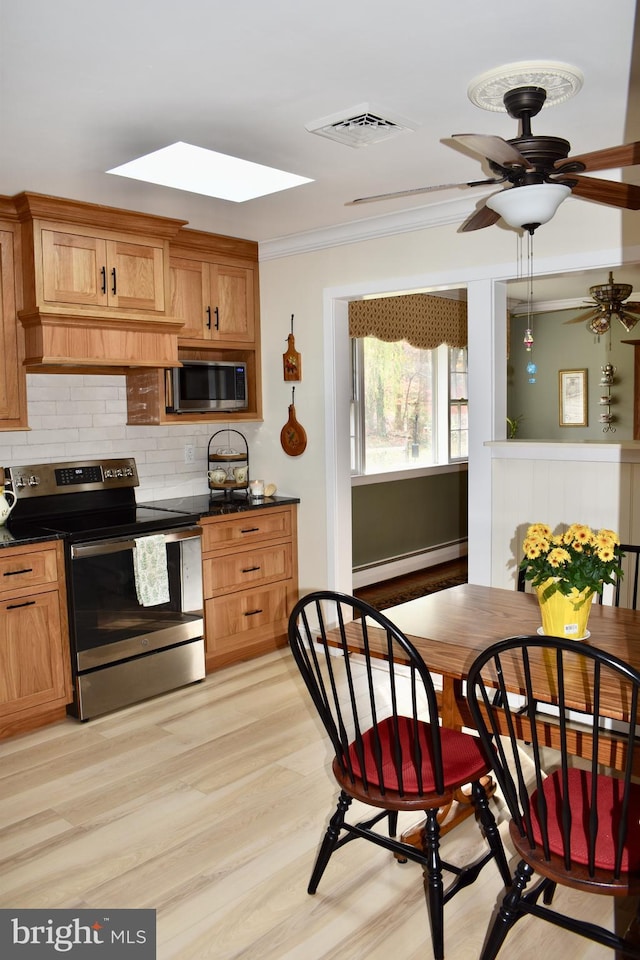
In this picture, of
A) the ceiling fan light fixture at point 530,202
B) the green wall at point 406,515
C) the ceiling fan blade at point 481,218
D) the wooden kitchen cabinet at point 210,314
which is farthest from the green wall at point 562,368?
the ceiling fan light fixture at point 530,202

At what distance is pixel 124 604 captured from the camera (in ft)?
12.8

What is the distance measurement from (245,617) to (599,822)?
288 cm

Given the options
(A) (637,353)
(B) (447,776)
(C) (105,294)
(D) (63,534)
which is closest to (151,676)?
(D) (63,534)

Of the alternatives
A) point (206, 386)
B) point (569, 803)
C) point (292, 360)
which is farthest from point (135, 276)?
point (569, 803)

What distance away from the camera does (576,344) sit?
8023mm

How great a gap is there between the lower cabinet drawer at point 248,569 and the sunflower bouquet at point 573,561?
91.7 inches

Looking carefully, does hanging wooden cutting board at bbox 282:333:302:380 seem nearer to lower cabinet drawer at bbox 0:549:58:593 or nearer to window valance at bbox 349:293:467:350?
window valance at bbox 349:293:467:350

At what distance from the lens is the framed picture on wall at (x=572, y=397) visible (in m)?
8.02

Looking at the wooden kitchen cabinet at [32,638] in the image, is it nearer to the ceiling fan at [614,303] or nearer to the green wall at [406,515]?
the green wall at [406,515]

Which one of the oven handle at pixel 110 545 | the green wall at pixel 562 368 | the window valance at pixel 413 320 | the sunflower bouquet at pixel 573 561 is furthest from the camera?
the green wall at pixel 562 368

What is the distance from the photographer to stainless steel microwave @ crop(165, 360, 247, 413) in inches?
176

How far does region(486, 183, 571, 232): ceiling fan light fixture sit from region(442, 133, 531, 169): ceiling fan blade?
72 millimetres

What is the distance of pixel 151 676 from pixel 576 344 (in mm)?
5795

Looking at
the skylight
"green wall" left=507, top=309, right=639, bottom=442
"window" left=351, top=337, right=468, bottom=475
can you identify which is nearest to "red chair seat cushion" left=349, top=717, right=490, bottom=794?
the skylight
